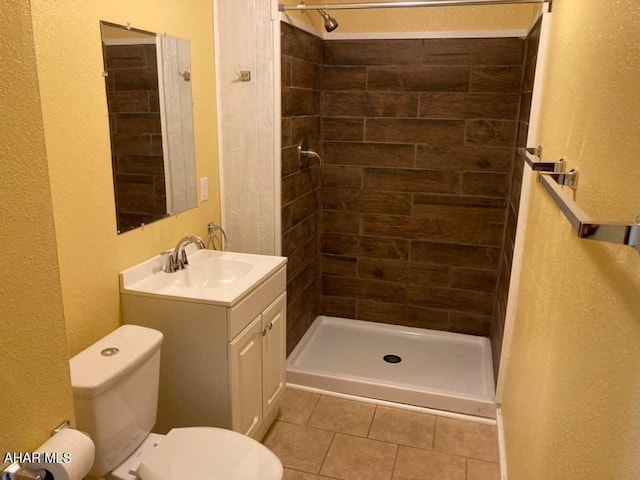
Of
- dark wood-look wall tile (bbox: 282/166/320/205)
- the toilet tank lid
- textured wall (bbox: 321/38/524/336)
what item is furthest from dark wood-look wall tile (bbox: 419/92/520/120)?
the toilet tank lid

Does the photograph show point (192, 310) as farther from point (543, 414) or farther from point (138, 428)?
point (543, 414)

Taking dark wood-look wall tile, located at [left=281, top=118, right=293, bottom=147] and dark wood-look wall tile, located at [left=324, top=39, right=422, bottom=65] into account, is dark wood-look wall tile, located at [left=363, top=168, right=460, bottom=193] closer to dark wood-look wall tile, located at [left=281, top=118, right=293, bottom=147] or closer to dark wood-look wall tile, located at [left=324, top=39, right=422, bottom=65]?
dark wood-look wall tile, located at [left=324, top=39, right=422, bottom=65]

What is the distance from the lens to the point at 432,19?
10.3 feet

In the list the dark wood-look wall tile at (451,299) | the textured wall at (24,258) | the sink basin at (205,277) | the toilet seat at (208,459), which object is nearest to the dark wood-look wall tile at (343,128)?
the dark wood-look wall tile at (451,299)

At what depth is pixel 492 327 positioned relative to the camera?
11.1 feet

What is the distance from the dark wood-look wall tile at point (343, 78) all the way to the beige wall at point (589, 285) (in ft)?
4.95

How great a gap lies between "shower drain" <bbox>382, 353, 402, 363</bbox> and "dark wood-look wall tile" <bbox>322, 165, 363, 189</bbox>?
114 centimetres

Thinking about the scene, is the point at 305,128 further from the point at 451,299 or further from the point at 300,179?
the point at 451,299

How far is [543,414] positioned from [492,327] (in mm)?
1956

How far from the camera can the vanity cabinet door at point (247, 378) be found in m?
2.06

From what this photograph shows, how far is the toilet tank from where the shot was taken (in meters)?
1.57

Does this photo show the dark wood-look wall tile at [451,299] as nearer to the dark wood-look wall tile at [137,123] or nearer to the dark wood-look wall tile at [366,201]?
the dark wood-look wall tile at [366,201]

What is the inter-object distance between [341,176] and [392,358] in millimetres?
1253

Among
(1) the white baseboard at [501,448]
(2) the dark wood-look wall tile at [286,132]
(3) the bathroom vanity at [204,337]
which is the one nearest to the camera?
(3) the bathroom vanity at [204,337]
